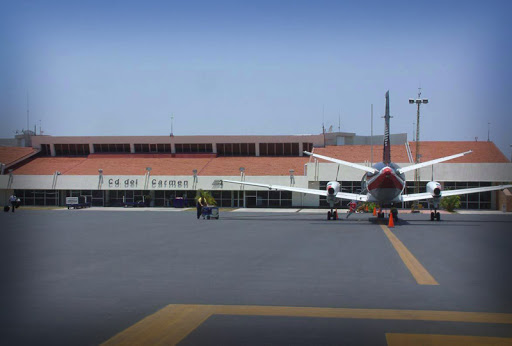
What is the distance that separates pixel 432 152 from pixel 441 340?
2619 inches

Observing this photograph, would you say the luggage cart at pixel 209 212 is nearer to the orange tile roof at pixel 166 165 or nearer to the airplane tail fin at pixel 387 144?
the airplane tail fin at pixel 387 144

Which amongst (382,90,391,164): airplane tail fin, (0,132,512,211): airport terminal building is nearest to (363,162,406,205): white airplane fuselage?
(382,90,391,164): airplane tail fin

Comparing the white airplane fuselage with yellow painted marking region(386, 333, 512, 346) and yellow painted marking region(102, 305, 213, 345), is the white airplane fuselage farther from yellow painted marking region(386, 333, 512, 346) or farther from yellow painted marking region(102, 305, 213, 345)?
yellow painted marking region(386, 333, 512, 346)

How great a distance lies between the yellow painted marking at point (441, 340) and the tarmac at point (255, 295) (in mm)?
31

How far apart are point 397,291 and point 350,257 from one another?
20.8ft

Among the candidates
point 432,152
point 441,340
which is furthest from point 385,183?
point 432,152

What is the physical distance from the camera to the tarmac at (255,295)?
8.71 metres

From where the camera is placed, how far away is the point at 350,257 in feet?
61.2

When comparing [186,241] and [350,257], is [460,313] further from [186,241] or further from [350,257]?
[186,241]

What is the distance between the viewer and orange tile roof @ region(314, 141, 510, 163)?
223 feet

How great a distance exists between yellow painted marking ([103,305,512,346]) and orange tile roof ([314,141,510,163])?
61.4 meters

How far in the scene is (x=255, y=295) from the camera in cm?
1183

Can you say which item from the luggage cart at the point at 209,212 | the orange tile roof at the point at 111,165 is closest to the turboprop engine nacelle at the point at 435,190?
the luggage cart at the point at 209,212

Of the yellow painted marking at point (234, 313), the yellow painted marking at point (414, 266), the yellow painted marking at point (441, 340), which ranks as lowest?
the yellow painted marking at point (414, 266)
